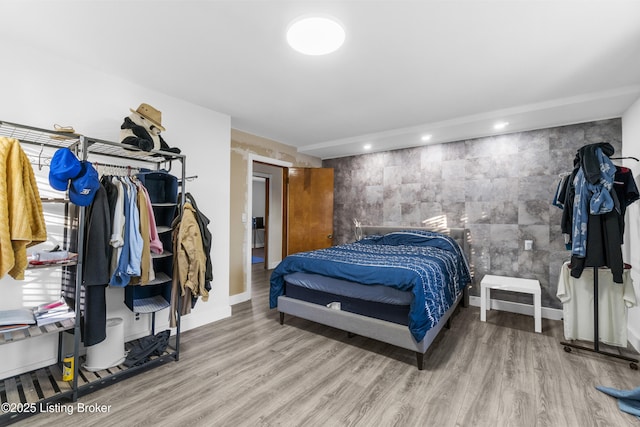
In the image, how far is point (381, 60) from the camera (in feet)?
7.68

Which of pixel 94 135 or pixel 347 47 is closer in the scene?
pixel 347 47

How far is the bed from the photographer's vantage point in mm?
2410

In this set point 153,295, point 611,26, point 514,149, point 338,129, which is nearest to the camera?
point 611,26

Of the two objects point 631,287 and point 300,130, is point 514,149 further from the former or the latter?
point 300,130

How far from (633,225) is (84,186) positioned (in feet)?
15.9

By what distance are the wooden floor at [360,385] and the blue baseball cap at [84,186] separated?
4.60 feet

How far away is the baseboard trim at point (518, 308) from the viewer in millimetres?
3617

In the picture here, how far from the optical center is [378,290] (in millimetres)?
2598

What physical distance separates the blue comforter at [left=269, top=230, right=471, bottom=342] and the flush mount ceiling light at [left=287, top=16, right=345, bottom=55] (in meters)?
1.88

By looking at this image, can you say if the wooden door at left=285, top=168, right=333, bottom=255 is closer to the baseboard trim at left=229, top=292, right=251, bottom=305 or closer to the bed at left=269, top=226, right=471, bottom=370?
the baseboard trim at left=229, top=292, right=251, bottom=305

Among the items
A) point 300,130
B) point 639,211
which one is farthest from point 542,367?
point 300,130

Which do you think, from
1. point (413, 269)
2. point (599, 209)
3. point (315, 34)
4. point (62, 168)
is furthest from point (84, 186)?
point (599, 209)

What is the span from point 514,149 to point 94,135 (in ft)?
16.2

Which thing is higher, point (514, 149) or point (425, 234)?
point (514, 149)
